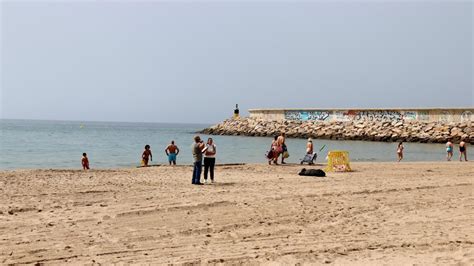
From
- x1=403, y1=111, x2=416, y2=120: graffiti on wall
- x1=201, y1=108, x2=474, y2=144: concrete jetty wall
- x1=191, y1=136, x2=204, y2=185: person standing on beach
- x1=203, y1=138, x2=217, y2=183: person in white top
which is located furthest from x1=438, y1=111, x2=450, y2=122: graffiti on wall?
x1=191, y1=136, x2=204, y2=185: person standing on beach

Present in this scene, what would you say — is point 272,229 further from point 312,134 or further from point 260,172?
point 312,134

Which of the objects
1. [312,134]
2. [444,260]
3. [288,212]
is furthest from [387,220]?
[312,134]

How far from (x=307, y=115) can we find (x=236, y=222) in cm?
5217

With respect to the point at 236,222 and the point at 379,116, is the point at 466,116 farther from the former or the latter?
the point at 236,222

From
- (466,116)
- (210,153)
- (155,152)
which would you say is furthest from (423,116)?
(210,153)

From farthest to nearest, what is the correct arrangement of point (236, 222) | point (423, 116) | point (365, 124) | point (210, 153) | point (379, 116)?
point (379, 116) → point (365, 124) → point (423, 116) → point (210, 153) → point (236, 222)

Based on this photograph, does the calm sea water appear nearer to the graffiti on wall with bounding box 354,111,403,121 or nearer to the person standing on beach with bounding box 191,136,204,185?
the graffiti on wall with bounding box 354,111,403,121

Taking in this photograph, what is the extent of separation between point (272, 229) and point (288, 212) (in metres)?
1.38

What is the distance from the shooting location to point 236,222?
8375 mm

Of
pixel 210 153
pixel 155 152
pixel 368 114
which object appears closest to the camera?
pixel 210 153

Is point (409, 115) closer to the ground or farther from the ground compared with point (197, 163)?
farther from the ground

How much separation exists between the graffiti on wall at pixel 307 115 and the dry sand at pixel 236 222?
4426cm

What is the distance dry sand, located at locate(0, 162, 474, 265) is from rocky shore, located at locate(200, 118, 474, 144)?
105ft

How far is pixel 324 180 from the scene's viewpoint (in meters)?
14.5
